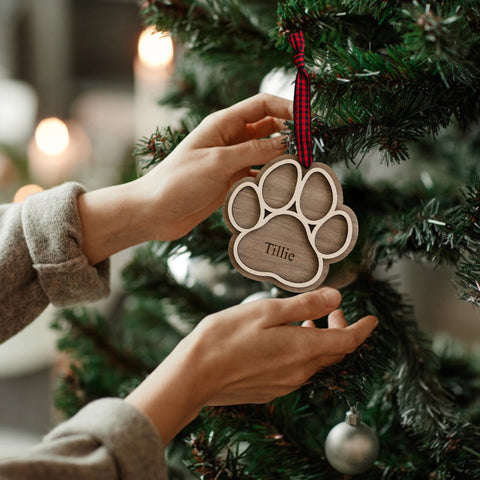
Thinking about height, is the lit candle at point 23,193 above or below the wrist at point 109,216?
below

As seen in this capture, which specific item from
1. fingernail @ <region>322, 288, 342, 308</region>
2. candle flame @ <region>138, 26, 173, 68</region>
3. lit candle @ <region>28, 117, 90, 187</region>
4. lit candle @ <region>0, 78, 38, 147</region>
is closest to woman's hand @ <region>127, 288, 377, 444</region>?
fingernail @ <region>322, 288, 342, 308</region>

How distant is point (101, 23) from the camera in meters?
3.15

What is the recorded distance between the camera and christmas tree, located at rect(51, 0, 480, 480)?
0.46 m

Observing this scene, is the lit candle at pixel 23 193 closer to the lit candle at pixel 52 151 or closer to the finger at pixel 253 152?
the lit candle at pixel 52 151

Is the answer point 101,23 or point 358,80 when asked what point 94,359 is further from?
point 101,23

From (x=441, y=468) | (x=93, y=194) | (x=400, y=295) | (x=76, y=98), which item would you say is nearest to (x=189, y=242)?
(x=93, y=194)

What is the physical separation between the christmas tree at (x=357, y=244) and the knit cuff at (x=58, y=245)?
0.11m

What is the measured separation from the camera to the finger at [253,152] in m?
0.52

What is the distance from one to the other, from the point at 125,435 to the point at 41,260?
25cm

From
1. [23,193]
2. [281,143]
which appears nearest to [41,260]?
[281,143]

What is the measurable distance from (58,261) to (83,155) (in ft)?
6.23

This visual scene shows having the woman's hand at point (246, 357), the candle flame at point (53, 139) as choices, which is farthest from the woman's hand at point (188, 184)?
the candle flame at point (53, 139)

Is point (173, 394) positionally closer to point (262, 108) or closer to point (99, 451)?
point (99, 451)

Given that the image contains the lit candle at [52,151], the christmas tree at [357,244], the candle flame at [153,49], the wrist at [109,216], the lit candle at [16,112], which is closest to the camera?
the christmas tree at [357,244]
